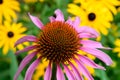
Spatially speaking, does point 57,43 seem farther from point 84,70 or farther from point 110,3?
point 110,3

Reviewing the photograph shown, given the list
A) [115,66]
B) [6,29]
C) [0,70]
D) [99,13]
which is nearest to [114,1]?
[99,13]

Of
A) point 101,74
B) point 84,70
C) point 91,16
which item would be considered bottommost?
point 101,74

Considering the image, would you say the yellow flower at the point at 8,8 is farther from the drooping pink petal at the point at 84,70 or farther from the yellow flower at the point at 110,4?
the drooping pink petal at the point at 84,70

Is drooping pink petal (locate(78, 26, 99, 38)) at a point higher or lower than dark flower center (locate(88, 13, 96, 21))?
lower

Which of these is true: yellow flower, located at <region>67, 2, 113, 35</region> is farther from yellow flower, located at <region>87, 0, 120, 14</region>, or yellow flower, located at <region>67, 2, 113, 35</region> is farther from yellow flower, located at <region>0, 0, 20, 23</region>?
yellow flower, located at <region>0, 0, 20, 23</region>

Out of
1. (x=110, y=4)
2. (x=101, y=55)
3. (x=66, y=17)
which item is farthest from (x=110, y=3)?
(x=101, y=55)

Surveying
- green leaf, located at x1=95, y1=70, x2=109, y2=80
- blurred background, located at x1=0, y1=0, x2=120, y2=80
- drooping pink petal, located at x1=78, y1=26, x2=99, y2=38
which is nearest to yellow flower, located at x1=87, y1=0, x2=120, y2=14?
blurred background, located at x1=0, y1=0, x2=120, y2=80
